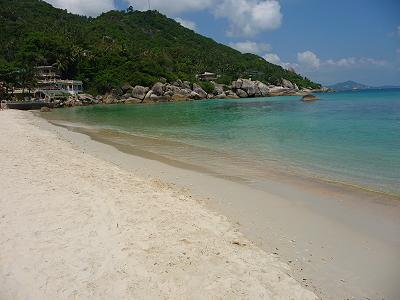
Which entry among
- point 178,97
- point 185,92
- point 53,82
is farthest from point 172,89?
point 53,82

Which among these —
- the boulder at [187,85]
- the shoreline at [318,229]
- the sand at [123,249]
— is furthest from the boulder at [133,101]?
the sand at [123,249]

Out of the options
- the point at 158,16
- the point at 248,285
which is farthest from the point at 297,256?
the point at 158,16

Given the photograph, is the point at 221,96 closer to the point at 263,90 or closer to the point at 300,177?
the point at 263,90

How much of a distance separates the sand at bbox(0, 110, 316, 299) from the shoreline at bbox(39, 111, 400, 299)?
43cm

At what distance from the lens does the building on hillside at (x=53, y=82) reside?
289 ft

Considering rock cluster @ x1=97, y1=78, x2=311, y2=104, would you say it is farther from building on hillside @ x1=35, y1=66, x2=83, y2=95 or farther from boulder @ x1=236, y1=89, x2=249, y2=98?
building on hillside @ x1=35, y1=66, x2=83, y2=95

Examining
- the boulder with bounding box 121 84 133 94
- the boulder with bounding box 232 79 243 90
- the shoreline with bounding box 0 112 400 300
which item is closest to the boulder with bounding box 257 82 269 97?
the boulder with bounding box 232 79 243 90

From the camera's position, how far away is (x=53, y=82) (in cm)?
8838

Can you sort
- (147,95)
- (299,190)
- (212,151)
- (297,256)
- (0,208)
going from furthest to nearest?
(147,95)
(212,151)
(299,190)
(0,208)
(297,256)

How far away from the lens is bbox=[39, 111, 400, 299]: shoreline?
535 cm

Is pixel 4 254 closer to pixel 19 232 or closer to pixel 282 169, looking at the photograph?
pixel 19 232

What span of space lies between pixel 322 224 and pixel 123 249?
14.0ft

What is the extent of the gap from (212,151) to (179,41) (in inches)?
6271

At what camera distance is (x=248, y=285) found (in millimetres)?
5027
